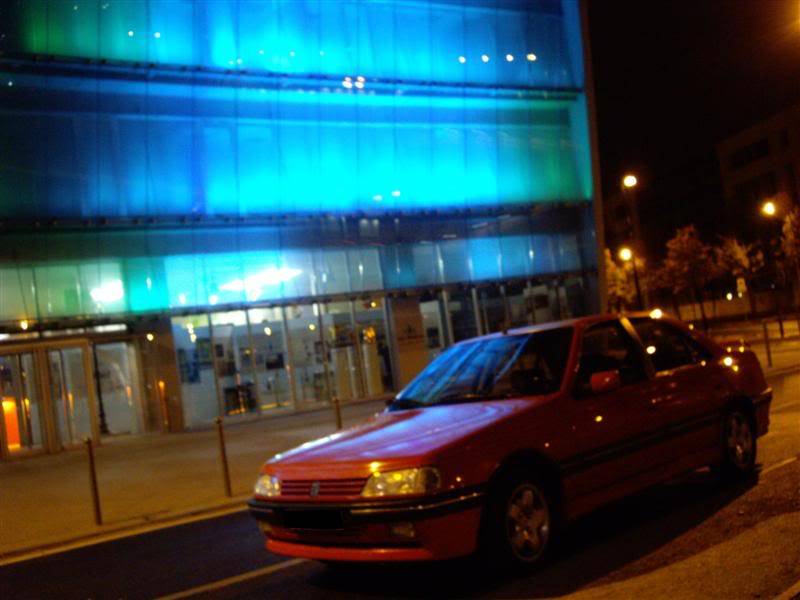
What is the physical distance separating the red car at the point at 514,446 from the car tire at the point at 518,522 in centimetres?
1

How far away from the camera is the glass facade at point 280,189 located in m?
21.1

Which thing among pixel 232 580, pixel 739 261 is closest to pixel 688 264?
pixel 739 261

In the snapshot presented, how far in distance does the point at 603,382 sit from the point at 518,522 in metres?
1.19

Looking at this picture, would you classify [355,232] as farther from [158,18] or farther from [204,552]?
[204,552]

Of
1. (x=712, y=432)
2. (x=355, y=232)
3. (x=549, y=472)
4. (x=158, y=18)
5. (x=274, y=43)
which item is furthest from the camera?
(x=355, y=232)

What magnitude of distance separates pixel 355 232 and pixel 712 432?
19114 millimetres

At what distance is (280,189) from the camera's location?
80.3 ft

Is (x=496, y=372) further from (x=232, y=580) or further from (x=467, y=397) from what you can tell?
(x=232, y=580)

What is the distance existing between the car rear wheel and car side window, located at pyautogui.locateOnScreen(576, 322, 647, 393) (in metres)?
1.24

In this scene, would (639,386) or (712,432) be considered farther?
(712,432)

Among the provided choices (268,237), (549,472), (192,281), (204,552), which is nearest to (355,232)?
(268,237)

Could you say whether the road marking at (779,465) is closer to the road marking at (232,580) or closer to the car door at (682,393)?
the car door at (682,393)

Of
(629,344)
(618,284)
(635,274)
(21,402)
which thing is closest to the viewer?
(629,344)

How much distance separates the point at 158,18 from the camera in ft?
73.6
